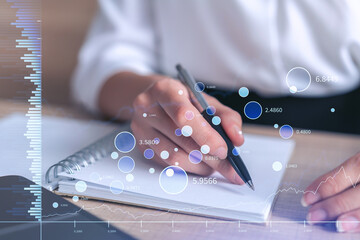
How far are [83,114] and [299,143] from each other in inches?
13.7

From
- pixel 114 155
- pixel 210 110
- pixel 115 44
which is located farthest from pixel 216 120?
pixel 115 44

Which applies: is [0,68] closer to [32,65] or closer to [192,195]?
[32,65]

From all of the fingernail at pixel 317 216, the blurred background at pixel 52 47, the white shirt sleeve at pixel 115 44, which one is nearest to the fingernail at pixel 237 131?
the fingernail at pixel 317 216

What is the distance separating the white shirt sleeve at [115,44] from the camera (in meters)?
0.73

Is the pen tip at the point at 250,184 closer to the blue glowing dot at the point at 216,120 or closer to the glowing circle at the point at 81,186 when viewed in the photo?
the blue glowing dot at the point at 216,120

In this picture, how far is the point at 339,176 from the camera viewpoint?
16.0 inches

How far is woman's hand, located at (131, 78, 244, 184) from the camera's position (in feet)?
1.36

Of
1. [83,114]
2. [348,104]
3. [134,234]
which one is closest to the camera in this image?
[134,234]

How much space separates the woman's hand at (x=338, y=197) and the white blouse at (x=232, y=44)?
101 mm

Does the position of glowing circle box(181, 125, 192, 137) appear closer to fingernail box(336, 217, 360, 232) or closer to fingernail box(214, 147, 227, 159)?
fingernail box(214, 147, 227, 159)

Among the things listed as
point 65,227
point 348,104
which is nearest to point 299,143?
point 348,104

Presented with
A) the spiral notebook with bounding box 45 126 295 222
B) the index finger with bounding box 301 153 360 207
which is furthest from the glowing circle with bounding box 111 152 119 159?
the index finger with bounding box 301 153 360 207

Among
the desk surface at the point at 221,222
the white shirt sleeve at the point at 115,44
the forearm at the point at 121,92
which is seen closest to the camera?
the desk surface at the point at 221,222

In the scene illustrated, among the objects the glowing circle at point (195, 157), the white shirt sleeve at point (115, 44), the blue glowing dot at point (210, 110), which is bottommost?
the glowing circle at point (195, 157)
